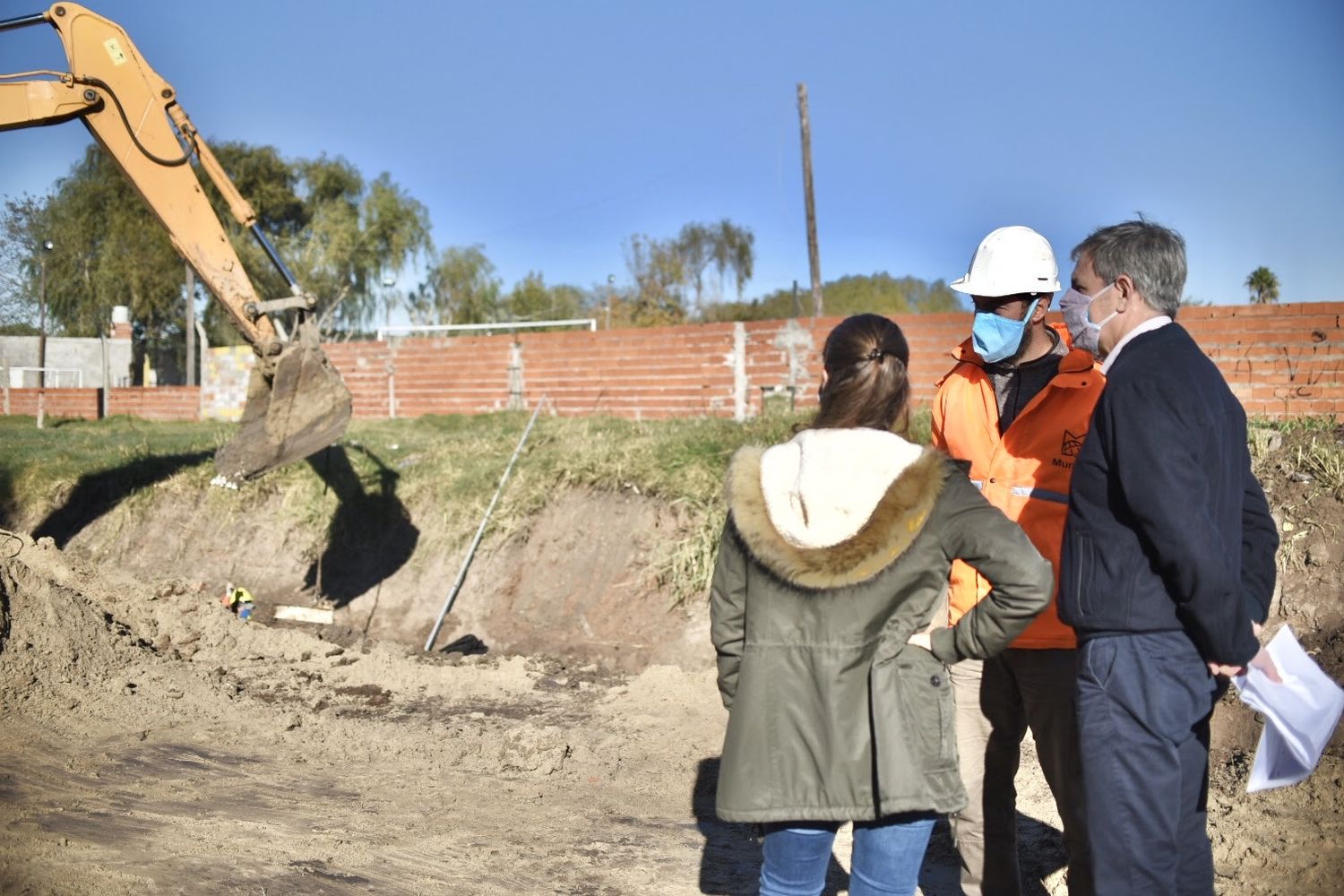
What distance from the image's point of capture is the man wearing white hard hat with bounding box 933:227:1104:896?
309 cm

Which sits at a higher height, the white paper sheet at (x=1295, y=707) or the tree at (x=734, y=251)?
the tree at (x=734, y=251)

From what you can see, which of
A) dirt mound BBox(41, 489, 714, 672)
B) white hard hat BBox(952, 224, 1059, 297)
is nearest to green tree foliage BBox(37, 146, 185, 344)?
dirt mound BBox(41, 489, 714, 672)

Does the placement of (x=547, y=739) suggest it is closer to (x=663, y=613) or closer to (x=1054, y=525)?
(x=663, y=613)

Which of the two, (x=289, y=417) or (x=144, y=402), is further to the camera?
(x=144, y=402)

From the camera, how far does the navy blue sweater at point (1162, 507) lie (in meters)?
2.30

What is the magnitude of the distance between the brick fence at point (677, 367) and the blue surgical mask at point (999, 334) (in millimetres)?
7603

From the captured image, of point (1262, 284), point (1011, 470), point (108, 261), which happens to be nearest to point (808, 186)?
point (1262, 284)

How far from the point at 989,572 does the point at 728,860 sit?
94.0 inches

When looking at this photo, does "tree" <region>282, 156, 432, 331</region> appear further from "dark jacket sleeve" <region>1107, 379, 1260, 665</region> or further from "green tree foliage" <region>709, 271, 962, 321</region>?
"dark jacket sleeve" <region>1107, 379, 1260, 665</region>

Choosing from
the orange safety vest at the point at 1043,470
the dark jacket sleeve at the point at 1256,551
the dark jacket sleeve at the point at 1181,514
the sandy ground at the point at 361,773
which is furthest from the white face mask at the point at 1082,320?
the sandy ground at the point at 361,773

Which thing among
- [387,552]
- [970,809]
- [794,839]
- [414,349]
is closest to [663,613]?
[387,552]

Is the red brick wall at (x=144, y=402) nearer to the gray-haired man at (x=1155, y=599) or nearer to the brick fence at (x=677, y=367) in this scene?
the brick fence at (x=677, y=367)

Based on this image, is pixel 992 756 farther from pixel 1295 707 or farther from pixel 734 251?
pixel 734 251

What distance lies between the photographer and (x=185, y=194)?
8.46 m
